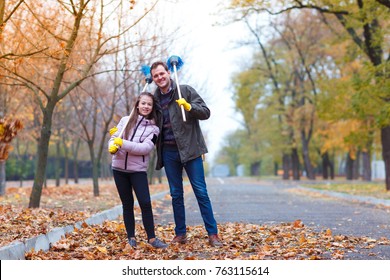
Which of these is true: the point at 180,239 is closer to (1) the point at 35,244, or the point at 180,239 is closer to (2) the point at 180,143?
(2) the point at 180,143

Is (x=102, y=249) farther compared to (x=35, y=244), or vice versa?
(x=35, y=244)

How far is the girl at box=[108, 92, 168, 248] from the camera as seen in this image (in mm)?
7949

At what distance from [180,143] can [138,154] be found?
1.79 feet

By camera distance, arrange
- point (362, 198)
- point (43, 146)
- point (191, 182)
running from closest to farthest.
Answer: point (191, 182) → point (43, 146) → point (362, 198)

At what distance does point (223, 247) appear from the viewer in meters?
8.02

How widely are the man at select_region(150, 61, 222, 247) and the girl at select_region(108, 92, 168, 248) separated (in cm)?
23

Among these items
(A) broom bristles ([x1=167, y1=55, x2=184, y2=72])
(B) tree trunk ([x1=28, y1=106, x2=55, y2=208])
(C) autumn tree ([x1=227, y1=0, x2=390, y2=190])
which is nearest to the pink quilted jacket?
(A) broom bristles ([x1=167, y1=55, x2=184, y2=72])

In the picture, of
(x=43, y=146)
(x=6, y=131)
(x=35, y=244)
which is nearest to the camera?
(x=35, y=244)

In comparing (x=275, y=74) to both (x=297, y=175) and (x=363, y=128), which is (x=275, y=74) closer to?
(x=297, y=175)

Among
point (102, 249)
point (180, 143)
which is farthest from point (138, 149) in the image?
point (102, 249)

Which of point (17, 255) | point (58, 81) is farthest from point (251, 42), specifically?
point (17, 255)

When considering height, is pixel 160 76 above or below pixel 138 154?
above

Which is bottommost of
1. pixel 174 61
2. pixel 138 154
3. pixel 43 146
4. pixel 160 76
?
pixel 138 154

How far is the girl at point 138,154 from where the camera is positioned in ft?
26.1
